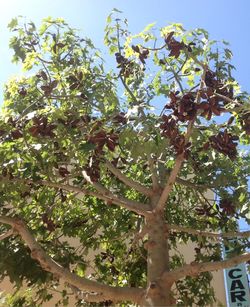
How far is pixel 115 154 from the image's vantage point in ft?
15.1

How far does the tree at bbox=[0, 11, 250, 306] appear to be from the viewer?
3531mm

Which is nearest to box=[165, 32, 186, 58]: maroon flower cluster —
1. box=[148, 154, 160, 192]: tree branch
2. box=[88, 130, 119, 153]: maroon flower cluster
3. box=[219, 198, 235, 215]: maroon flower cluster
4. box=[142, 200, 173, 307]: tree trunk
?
box=[88, 130, 119, 153]: maroon flower cluster

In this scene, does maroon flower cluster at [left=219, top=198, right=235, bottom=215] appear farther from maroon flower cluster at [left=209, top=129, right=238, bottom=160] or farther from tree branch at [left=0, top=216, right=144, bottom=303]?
tree branch at [left=0, top=216, right=144, bottom=303]

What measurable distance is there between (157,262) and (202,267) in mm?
465

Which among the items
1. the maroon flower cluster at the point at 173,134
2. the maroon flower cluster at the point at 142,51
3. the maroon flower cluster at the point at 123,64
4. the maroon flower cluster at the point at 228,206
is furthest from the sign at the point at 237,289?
the maroon flower cluster at the point at 173,134

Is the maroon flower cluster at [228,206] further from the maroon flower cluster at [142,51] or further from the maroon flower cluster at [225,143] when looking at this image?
the maroon flower cluster at [142,51]

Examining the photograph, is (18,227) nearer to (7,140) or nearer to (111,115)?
(7,140)

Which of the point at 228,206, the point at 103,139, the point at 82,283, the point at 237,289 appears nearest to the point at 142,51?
the point at 103,139

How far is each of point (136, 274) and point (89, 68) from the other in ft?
8.62

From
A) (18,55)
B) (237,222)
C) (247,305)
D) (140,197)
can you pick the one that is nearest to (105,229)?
(140,197)

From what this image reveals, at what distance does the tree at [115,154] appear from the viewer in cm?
353

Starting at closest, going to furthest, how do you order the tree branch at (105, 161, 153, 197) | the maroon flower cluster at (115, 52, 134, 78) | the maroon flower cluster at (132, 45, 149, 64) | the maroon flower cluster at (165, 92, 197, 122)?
the maroon flower cluster at (165, 92, 197, 122) → the tree branch at (105, 161, 153, 197) → the maroon flower cluster at (132, 45, 149, 64) → the maroon flower cluster at (115, 52, 134, 78)

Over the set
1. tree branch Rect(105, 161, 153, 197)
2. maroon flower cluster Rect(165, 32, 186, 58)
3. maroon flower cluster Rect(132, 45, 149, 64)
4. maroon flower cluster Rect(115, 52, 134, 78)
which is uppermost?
maroon flower cluster Rect(115, 52, 134, 78)

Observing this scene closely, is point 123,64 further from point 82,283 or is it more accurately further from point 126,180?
point 82,283
